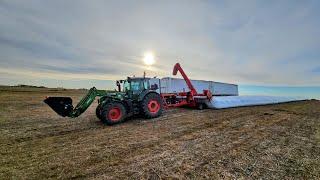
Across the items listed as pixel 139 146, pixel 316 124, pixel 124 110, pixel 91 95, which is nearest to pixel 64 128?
pixel 91 95

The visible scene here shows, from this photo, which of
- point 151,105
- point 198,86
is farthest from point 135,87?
point 198,86

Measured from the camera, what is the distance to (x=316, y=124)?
14.2 meters

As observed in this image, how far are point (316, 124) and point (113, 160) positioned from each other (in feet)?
37.8

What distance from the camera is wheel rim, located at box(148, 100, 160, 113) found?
15828 millimetres

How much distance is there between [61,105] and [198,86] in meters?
19.8

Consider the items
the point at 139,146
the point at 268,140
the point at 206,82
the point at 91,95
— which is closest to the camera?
the point at 139,146

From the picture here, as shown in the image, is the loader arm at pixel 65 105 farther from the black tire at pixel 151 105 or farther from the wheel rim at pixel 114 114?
the black tire at pixel 151 105

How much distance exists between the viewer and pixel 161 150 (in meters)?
8.88

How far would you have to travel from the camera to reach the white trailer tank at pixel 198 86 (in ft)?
86.5

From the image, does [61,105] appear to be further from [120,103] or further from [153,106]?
[153,106]

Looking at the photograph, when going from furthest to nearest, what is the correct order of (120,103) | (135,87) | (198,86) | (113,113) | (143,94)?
(198,86), (135,87), (143,94), (120,103), (113,113)

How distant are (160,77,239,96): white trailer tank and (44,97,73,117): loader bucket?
13.2m

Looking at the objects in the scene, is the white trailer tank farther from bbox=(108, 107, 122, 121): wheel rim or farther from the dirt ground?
the dirt ground

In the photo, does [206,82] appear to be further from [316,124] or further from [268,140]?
[268,140]
